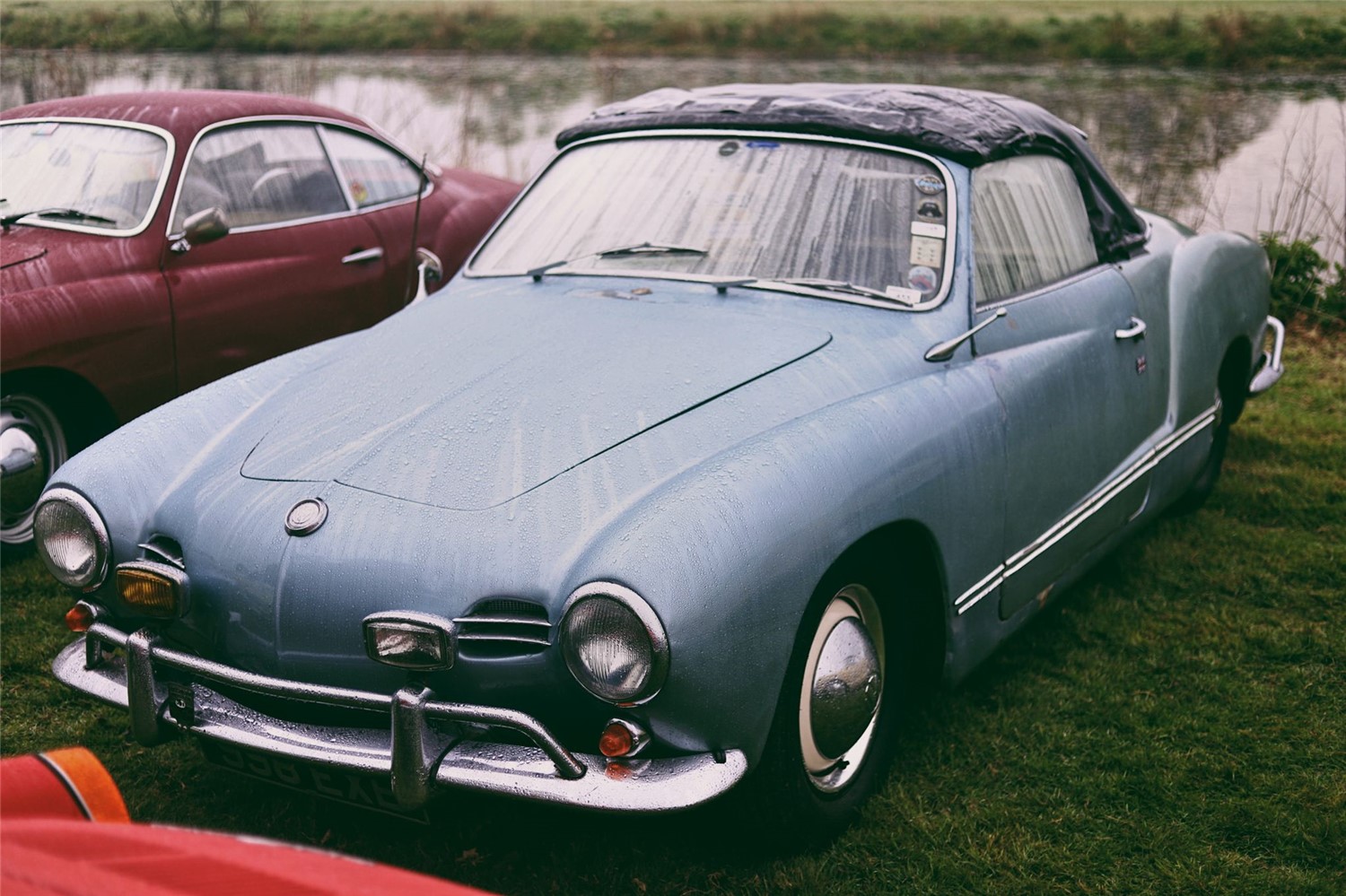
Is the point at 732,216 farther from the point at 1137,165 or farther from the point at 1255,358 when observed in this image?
the point at 1137,165

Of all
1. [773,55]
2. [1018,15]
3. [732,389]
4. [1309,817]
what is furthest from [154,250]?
[1018,15]

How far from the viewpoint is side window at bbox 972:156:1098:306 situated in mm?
3471

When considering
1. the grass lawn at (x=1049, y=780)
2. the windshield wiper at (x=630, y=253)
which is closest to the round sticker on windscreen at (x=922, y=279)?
the windshield wiper at (x=630, y=253)

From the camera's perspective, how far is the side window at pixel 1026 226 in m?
3.47

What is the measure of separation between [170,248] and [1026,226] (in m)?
3.23

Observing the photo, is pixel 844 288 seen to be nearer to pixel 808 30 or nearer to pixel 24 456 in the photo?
pixel 24 456

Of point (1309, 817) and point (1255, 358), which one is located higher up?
point (1255, 358)

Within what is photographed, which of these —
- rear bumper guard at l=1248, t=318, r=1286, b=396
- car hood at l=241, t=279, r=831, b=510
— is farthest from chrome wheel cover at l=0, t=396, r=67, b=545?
rear bumper guard at l=1248, t=318, r=1286, b=396

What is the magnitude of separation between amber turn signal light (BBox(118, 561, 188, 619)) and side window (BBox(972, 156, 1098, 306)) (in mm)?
2144

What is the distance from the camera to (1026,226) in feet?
12.2

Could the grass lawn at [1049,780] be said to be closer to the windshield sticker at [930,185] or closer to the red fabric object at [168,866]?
the red fabric object at [168,866]

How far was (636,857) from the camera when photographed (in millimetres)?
2832

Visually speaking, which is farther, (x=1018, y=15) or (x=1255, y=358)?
(x=1018, y=15)

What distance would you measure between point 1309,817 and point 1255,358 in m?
2.57
